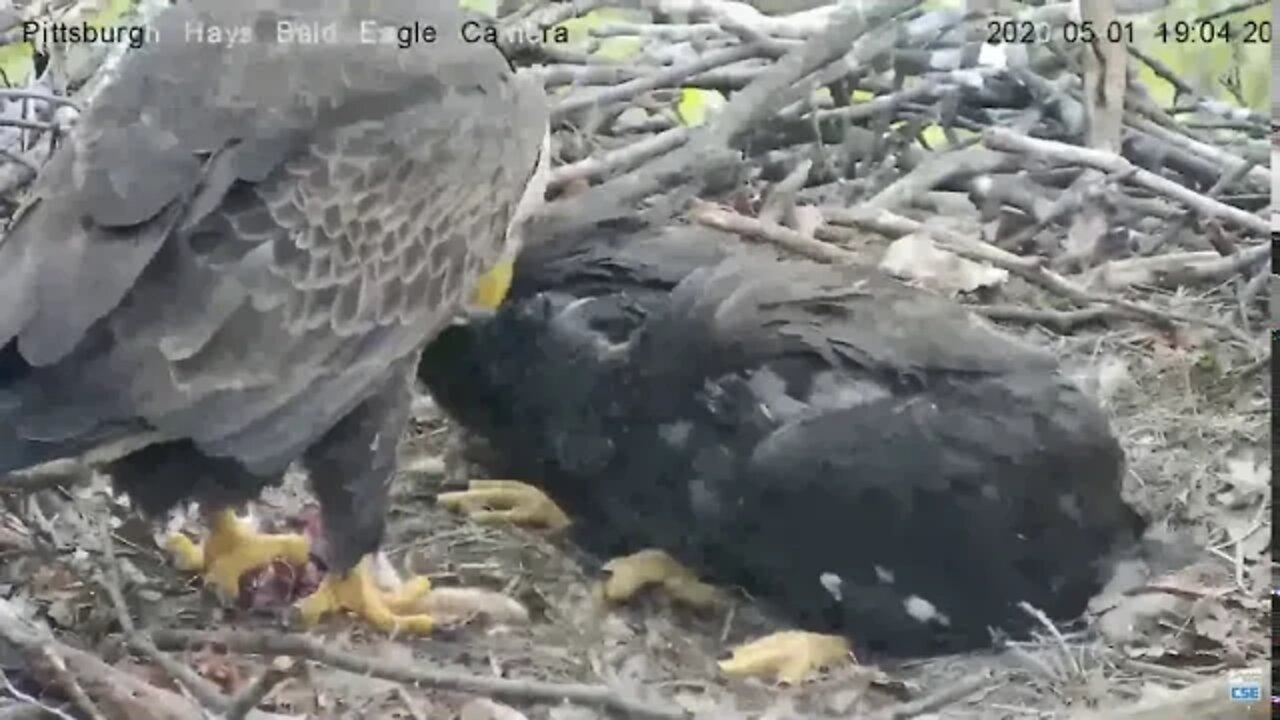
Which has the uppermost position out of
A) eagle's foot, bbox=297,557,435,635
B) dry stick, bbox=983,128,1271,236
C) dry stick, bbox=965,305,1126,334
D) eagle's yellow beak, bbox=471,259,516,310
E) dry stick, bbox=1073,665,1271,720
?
dry stick, bbox=983,128,1271,236

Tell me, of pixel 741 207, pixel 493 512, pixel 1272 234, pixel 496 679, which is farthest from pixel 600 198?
pixel 1272 234

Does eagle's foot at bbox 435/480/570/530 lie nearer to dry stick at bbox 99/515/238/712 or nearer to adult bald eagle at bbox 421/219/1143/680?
adult bald eagle at bbox 421/219/1143/680

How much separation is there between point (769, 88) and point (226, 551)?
1.50 ft

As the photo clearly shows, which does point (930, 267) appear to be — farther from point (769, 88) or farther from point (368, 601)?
point (368, 601)

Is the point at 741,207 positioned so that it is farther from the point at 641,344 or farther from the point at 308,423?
the point at 308,423

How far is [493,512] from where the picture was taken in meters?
1.01

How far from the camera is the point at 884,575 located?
96 centimetres

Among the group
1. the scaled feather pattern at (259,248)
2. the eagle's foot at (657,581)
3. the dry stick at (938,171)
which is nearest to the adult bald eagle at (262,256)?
the scaled feather pattern at (259,248)

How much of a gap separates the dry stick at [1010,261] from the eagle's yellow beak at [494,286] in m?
0.22

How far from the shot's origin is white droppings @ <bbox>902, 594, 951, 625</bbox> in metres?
0.95

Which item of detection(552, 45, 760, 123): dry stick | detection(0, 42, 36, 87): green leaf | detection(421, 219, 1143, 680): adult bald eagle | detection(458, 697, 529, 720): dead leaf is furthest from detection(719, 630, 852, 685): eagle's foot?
detection(0, 42, 36, 87): green leaf

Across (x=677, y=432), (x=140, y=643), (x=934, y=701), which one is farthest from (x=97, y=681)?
(x=934, y=701)

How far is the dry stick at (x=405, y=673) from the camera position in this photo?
0.91 m

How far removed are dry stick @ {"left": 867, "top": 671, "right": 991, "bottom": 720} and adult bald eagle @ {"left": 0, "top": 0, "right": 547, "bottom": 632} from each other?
0.97ft
